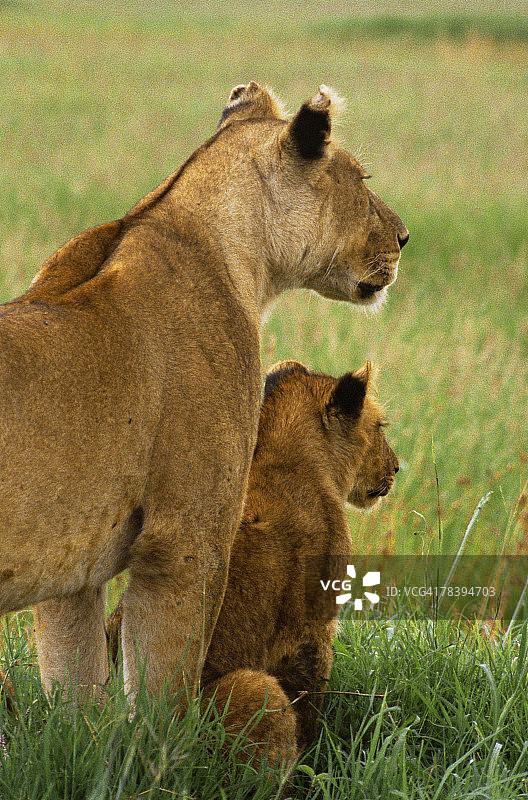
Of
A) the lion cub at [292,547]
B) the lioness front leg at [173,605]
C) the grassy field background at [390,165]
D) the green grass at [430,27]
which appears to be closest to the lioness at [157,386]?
the lioness front leg at [173,605]

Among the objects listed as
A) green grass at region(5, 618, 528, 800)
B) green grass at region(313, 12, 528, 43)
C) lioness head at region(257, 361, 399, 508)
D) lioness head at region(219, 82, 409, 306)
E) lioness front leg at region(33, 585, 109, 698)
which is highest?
green grass at region(313, 12, 528, 43)

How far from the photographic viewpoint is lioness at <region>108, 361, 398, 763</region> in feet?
11.4

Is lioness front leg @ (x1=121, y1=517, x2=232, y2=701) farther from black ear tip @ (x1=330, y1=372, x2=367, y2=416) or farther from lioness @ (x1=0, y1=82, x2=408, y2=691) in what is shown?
black ear tip @ (x1=330, y1=372, x2=367, y2=416)

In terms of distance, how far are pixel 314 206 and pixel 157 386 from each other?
120 centimetres

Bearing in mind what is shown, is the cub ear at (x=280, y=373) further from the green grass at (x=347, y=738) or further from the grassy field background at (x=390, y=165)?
the green grass at (x=347, y=738)

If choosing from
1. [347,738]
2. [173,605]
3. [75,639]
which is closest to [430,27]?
[347,738]

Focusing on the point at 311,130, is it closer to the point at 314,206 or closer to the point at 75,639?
the point at 314,206

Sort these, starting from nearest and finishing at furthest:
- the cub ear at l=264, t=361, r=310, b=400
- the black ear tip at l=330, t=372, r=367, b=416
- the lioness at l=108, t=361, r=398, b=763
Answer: the lioness at l=108, t=361, r=398, b=763 → the black ear tip at l=330, t=372, r=367, b=416 → the cub ear at l=264, t=361, r=310, b=400

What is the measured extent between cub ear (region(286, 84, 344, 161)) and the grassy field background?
0.45 meters

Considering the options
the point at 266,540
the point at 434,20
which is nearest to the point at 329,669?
the point at 266,540

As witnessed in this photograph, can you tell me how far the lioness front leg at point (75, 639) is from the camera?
350 cm

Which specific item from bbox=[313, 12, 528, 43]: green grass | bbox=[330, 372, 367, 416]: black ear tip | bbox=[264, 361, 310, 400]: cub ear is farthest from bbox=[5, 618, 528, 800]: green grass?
bbox=[313, 12, 528, 43]: green grass

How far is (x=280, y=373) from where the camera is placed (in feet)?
15.2

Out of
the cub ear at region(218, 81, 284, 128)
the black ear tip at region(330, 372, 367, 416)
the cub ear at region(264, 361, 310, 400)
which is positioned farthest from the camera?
the cub ear at region(264, 361, 310, 400)
